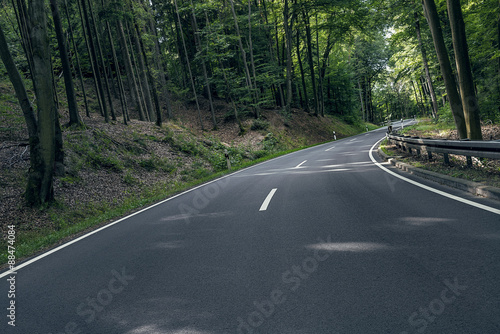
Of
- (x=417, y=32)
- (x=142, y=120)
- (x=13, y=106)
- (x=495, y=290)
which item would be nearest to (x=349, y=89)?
(x=417, y=32)

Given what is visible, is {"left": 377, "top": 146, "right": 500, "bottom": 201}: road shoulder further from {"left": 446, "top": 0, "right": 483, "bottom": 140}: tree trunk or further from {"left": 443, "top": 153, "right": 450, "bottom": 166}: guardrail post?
{"left": 446, "top": 0, "right": 483, "bottom": 140}: tree trunk

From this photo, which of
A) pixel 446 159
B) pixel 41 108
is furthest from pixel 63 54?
pixel 446 159

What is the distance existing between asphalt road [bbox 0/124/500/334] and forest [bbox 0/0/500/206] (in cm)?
560

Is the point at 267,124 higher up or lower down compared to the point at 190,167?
higher up

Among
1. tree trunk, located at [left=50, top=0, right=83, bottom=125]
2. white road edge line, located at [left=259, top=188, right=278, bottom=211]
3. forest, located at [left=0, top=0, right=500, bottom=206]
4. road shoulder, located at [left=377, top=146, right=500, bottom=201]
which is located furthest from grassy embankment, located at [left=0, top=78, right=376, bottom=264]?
road shoulder, located at [left=377, top=146, right=500, bottom=201]

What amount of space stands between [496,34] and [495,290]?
22.5m

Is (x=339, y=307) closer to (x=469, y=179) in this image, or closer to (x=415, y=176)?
(x=469, y=179)

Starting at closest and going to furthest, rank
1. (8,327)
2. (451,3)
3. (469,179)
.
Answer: (8,327), (469,179), (451,3)

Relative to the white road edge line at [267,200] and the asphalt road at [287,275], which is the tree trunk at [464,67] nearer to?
the asphalt road at [287,275]

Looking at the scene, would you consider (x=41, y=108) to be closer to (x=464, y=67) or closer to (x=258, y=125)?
(x=464, y=67)

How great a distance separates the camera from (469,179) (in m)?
6.46

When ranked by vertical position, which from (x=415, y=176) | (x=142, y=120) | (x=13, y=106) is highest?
(x=13, y=106)

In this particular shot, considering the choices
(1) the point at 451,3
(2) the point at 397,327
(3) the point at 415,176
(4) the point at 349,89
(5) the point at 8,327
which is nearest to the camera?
(2) the point at 397,327

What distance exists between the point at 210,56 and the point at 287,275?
81.2 ft
